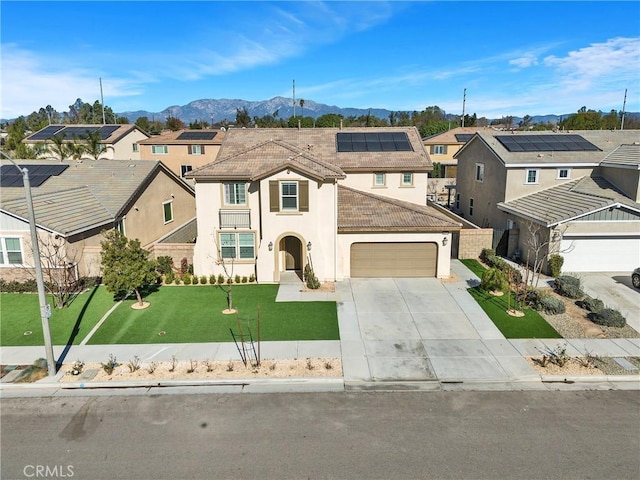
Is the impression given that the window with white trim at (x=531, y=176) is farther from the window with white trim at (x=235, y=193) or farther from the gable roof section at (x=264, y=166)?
the window with white trim at (x=235, y=193)

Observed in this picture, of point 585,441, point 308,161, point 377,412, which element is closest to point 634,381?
point 585,441

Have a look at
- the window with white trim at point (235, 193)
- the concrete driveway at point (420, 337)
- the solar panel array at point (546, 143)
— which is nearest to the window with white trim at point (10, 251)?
the window with white trim at point (235, 193)

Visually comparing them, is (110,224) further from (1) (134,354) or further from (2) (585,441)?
(2) (585,441)

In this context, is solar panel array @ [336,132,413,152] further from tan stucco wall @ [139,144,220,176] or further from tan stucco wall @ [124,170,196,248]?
tan stucco wall @ [139,144,220,176]

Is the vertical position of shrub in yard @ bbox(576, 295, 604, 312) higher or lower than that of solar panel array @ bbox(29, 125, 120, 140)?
lower

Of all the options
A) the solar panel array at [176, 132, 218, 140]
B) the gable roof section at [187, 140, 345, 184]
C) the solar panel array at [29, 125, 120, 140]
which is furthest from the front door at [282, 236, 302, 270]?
the solar panel array at [29, 125, 120, 140]

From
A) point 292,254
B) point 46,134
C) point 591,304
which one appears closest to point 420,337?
point 591,304
